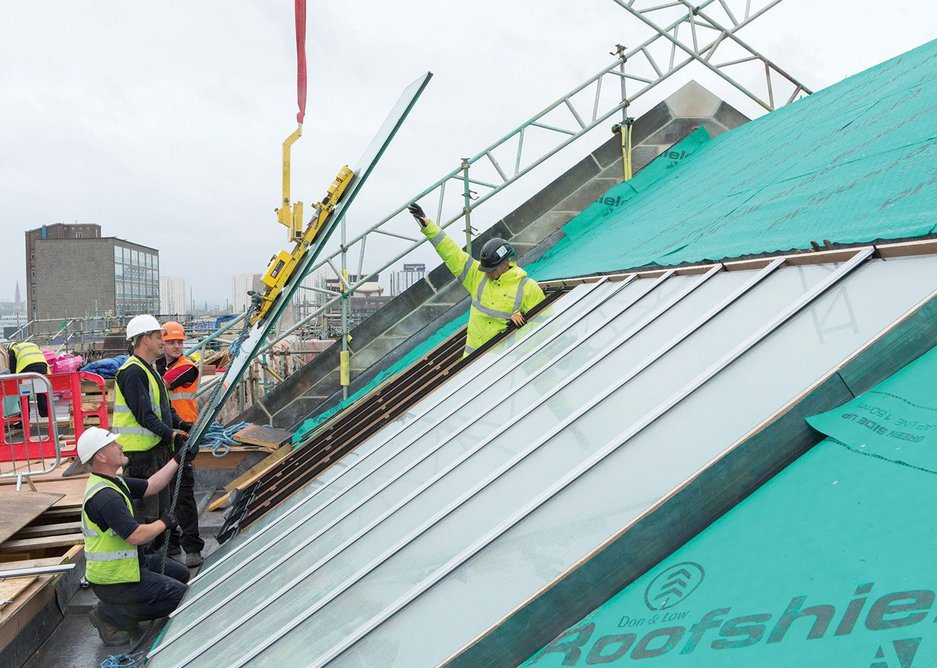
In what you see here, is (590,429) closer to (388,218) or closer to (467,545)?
(467,545)

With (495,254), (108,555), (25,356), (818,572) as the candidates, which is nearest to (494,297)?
(495,254)

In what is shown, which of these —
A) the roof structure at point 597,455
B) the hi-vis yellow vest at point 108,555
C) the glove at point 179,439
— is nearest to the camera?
the roof structure at point 597,455

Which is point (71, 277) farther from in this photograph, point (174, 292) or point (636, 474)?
point (174, 292)

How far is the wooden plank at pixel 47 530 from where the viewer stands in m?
7.59

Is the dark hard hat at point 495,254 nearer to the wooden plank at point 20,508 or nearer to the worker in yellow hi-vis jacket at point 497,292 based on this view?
the worker in yellow hi-vis jacket at point 497,292

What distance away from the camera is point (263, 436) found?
33.7ft

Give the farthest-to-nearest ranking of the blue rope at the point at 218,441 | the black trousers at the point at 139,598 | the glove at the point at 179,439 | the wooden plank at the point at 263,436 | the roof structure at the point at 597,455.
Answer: the wooden plank at the point at 263,436 → the blue rope at the point at 218,441 → the glove at the point at 179,439 → the black trousers at the point at 139,598 → the roof structure at the point at 597,455

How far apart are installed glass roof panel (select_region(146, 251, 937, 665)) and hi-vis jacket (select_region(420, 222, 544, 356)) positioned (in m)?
2.17

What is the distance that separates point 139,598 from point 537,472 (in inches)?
155

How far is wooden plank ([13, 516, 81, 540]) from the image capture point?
759 cm

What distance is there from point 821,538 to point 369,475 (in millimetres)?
3493

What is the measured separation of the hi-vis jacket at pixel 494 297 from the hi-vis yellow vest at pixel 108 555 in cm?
377

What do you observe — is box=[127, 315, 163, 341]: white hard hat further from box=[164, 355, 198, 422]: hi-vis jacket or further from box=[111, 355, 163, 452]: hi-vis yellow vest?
box=[164, 355, 198, 422]: hi-vis jacket

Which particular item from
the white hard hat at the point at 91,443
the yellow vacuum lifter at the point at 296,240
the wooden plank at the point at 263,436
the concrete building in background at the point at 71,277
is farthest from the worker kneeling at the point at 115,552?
the concrete building in background at the point at 71,277
